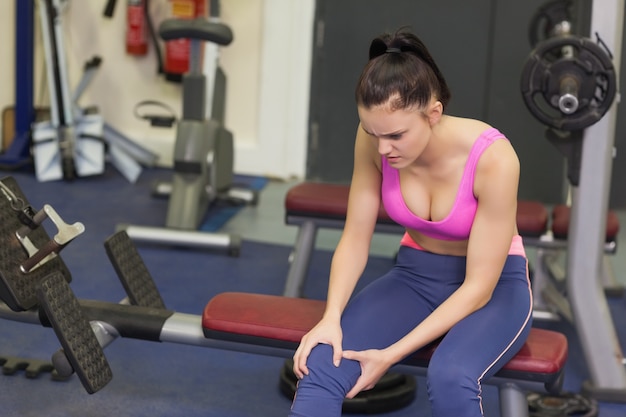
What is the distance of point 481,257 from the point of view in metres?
1.89

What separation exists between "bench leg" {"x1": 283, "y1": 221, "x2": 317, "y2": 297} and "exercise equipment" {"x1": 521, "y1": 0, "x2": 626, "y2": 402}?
34.9 inches

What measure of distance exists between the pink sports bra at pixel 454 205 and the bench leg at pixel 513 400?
323mm

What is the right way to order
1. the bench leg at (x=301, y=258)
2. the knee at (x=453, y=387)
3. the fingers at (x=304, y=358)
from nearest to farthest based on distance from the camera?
the knee at (x=453, y=387)
the fingers at (x=304, y=358)
the bench leg at (x=301, y=258)

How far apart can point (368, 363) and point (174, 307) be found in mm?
1436

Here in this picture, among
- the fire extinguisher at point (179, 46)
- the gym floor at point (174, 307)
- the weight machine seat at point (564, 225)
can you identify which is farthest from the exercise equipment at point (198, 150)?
the weight machine seat at point (564, 225)

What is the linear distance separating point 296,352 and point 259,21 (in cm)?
340

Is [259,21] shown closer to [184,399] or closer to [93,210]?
[93,210]

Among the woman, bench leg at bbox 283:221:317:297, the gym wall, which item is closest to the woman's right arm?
the woman

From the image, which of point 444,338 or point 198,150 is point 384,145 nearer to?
point 444,338

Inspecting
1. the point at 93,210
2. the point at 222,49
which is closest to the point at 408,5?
the point at 222,49

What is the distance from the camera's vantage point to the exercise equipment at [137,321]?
1.96 m

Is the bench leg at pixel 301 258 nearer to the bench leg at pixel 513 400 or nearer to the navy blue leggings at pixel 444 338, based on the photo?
the navy blue leggings at pixel 444 338

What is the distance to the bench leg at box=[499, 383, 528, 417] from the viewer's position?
195cm

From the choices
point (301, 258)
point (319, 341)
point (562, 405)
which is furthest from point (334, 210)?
point (319, 341)
